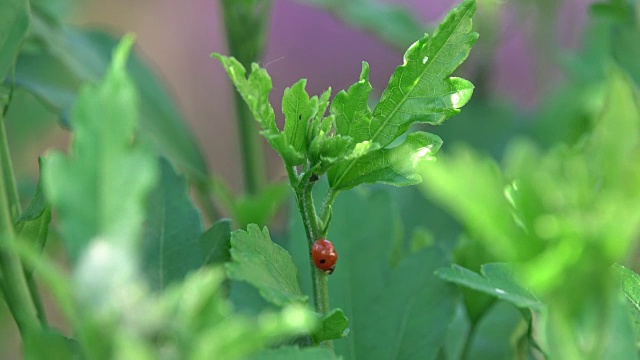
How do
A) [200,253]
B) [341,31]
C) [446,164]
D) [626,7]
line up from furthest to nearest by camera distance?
[341,31], [626,7], [200,253], [446,164]

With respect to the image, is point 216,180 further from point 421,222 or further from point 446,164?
point 446,164

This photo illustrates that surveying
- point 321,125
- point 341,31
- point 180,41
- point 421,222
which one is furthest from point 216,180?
point 180,41

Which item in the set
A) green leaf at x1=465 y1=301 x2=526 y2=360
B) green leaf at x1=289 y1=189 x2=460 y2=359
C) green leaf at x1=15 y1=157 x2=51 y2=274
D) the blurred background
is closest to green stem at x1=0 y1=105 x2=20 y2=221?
green leaf at x1=15 y1=157 x2=51 y2=274

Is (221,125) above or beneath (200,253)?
beneath

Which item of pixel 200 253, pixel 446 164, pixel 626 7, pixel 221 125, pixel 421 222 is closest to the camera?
pixel 446 164

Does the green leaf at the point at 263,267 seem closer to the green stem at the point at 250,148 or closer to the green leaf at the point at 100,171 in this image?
the green leaf at the point at 100,171

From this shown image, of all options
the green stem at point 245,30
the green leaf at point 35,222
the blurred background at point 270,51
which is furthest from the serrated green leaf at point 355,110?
the blurred background at point 270,51

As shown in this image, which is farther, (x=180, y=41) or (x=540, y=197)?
(x=180, y=41)
